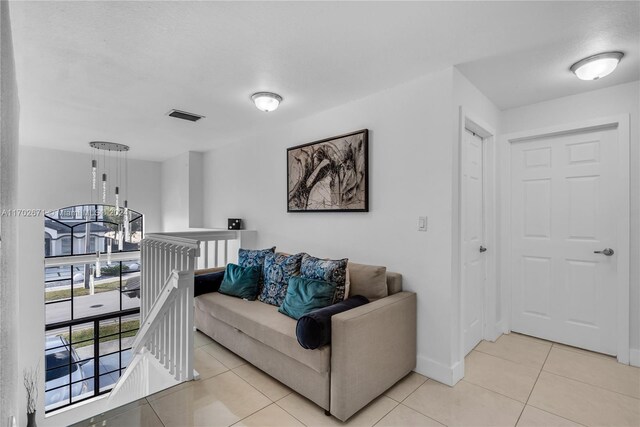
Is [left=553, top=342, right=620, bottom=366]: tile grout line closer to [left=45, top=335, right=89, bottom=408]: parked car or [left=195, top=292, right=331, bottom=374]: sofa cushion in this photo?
[left=195, top=292, right=331, bottom=374]: sofa cushion

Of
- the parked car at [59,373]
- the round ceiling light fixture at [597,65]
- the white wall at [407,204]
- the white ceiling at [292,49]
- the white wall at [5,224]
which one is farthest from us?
the parked car at [59,373]

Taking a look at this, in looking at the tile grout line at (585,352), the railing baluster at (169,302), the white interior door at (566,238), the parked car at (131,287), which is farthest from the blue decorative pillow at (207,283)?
the parked car at (131,287)

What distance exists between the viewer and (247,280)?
10.0 feet

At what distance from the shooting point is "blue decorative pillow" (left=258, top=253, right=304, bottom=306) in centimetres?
279

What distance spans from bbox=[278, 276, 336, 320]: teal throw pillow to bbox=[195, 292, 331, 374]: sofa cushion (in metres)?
0.09

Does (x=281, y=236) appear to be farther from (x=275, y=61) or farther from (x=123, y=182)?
(x=123, y=182)

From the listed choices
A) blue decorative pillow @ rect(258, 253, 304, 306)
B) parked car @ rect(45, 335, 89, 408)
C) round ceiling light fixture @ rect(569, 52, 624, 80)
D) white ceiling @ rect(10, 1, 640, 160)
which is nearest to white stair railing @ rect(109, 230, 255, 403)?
blue decorative pillow @ rect(258, 253, 304, 306)

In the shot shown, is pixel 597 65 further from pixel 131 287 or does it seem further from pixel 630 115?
pixel 131 287

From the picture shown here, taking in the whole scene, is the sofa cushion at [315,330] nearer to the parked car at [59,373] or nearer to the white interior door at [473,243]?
the white interior door at [473,243]

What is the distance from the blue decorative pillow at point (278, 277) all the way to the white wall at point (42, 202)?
7.19ft

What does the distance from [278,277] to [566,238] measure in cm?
280

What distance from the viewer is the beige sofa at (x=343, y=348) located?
75.9 inches

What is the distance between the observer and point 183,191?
559 cm

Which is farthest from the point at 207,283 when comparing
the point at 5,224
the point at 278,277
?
the point at 5,224
